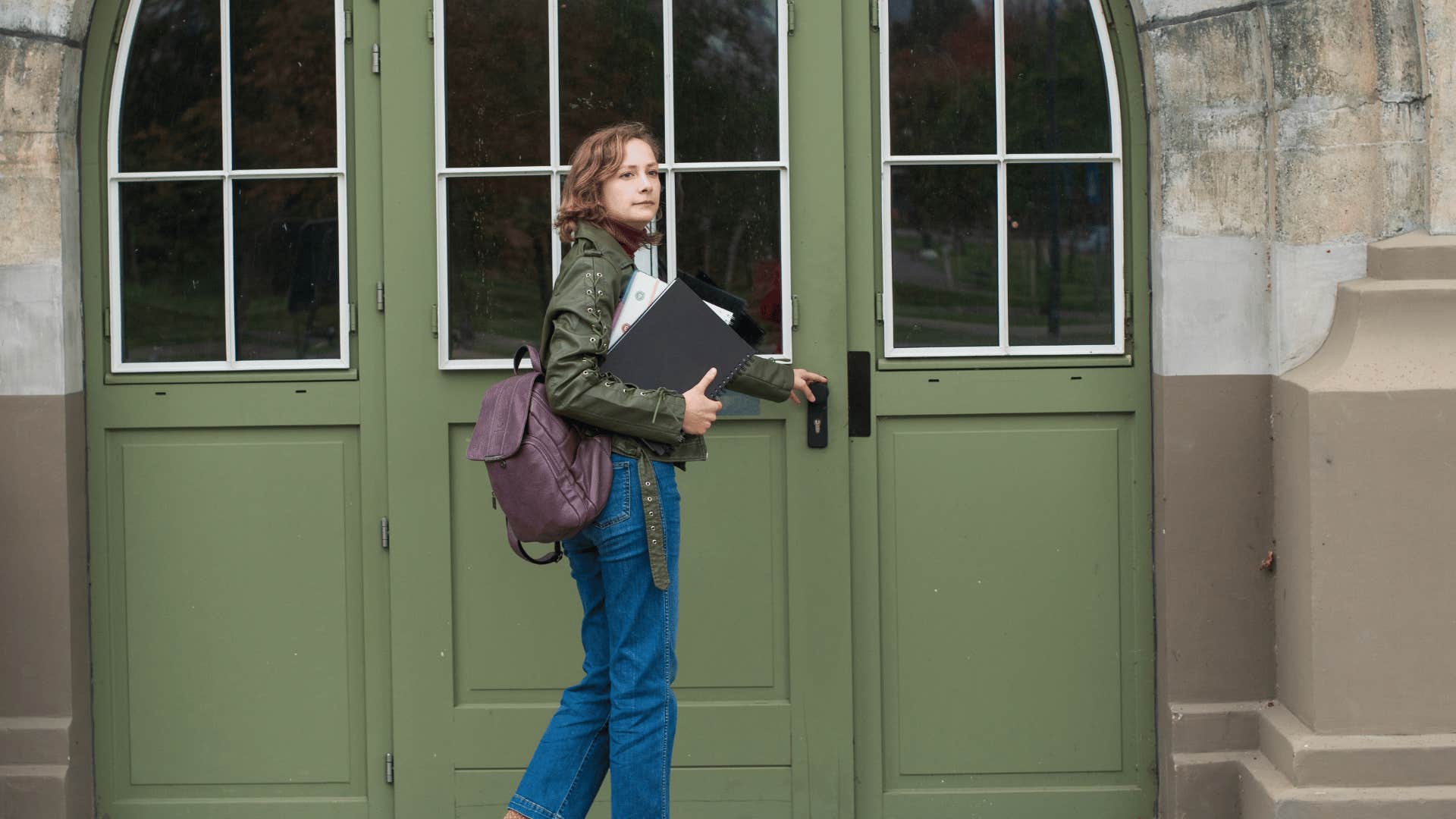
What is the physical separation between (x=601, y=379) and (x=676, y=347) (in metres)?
0.21

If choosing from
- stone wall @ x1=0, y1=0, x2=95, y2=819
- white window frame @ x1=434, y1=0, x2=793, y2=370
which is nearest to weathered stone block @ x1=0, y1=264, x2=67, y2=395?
stone wall @ x1=0, y1=0, x2=95, y2=819

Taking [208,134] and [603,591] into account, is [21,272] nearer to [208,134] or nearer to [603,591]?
[208,134]

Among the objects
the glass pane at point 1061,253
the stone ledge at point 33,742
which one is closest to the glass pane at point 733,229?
the glass pane at point 1061,253

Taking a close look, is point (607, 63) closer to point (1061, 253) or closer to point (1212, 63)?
point (1061, 253)

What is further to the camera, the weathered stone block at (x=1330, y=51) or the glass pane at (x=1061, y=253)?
the glass pane at (x=1061, y=253)

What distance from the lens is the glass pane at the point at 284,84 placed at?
14.6 ft

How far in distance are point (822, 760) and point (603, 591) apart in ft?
3.61

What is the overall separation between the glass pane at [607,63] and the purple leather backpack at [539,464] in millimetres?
1154

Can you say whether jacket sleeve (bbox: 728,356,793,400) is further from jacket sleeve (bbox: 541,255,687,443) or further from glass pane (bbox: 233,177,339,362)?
glass pane (bbox: 233,177,339,362)

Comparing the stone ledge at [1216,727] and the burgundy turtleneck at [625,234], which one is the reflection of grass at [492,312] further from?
the stone ledge at [1216,727]

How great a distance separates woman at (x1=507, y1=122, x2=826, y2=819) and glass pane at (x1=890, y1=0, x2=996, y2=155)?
1.03m

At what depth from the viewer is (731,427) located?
4.45 m

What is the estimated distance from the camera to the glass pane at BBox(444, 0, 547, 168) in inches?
174

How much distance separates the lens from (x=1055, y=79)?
4.44 m
